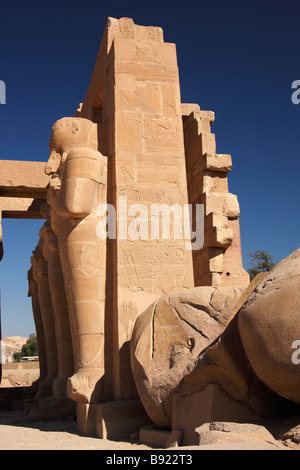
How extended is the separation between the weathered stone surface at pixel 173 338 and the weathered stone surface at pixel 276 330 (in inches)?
32.9

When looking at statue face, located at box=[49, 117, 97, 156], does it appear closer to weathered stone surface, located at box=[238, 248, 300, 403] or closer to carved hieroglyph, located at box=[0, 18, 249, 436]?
carved hieroglyph, located at box=[0, 18, 249, 436]

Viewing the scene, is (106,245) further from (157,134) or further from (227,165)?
(227,165)

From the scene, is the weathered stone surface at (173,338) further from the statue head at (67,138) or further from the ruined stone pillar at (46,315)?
the ruined stone pillar at (46,315)

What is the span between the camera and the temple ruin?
13.6ft

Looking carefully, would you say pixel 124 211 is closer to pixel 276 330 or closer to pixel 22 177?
pixel 276 330

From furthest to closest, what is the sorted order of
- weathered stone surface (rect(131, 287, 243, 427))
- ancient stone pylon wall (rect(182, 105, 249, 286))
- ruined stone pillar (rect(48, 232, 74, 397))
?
ruined stone pillar (rect(48, 232, 74, 397)) → ancient stone pylon wall (rect(182, 105, 249, 286)) → weathered stone surface (rect(131, 287, 243, 427))

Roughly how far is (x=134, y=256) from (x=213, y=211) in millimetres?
1797

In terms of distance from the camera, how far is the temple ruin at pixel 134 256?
13.6 ft

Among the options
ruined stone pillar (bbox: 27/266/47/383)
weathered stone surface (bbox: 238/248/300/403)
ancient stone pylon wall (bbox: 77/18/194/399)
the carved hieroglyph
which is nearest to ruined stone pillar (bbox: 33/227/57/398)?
ruined stone pillar (bbox: 27/266/47/383)

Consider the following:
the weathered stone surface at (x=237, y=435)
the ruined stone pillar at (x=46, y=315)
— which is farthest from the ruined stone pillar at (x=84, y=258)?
the ruined stone pillar at (x=46, y=315)

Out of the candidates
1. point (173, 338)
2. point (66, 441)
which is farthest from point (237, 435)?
point (66, 441)

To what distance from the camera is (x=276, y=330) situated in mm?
2900

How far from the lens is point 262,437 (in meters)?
2.98

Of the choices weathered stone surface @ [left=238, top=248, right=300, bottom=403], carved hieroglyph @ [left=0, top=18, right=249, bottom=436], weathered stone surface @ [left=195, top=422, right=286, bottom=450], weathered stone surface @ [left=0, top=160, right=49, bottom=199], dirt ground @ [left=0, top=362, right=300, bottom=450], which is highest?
weathered stone surface @ [left=0, top=160, right=49, bottom=199]
